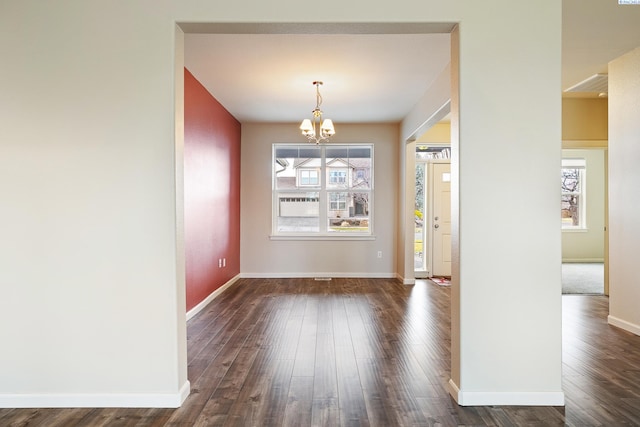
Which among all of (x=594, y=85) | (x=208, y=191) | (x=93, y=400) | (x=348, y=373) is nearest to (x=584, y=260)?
(x=594, y=85)

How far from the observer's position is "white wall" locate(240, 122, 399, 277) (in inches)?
256

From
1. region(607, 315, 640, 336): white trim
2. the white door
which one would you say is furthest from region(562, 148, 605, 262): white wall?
region(607, 315, 640, 336): white trim

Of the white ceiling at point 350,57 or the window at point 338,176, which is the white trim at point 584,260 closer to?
the white ceiling at point 350,57

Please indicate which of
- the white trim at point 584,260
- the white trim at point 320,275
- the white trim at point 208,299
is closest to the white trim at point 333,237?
the white trim at point 320,275

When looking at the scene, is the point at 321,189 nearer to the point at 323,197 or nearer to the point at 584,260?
the point at 323,197

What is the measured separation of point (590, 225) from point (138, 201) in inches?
401

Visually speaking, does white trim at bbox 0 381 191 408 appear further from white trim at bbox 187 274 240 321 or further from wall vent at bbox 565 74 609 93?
wall vent at bbox 565 74 609 93

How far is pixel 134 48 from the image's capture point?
2.21 m

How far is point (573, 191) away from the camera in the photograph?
8.92 metres

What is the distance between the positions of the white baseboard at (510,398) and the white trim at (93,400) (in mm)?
1798

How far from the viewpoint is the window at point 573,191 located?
29.1 feet

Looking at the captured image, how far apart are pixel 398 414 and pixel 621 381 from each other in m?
1.74

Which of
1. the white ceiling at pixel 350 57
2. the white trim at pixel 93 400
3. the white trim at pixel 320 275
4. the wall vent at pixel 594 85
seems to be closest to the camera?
the white trim at pixel 93 400

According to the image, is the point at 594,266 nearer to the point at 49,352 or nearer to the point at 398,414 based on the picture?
the point at 398,414
